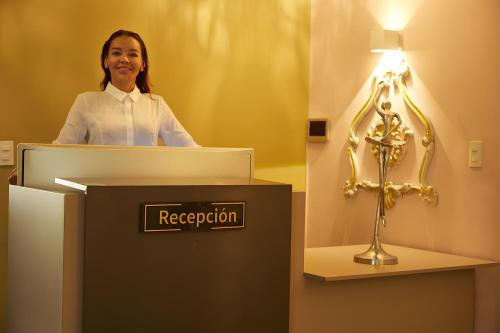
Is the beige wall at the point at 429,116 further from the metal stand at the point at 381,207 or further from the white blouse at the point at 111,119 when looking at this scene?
the white blouse at the point at 111,119

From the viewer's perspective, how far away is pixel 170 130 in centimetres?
304

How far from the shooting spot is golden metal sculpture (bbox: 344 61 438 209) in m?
3.25

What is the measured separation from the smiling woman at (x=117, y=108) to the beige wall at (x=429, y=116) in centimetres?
125

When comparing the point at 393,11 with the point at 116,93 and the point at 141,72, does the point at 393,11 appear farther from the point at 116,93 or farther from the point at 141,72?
the point at 116,93

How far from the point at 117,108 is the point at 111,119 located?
0.18ft

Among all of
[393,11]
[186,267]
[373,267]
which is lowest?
[373,267]

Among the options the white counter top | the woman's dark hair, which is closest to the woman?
the woman's dark hair

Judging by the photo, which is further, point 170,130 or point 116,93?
point 170,130

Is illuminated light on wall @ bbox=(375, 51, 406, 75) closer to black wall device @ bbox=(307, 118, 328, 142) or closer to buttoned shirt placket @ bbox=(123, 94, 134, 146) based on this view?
black wall device @ bbox=(307, 118, 328, 142)

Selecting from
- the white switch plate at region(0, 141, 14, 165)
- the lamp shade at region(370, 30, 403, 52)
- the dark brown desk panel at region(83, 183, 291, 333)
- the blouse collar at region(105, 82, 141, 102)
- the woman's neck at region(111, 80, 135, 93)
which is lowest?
the dark brown desk panel at region(83, 183, 291, 333)

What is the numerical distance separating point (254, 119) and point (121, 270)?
239 cm

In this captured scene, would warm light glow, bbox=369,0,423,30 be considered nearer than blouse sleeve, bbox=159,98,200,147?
No

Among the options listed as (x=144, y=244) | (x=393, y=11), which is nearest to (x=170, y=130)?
(x=393, y=11)

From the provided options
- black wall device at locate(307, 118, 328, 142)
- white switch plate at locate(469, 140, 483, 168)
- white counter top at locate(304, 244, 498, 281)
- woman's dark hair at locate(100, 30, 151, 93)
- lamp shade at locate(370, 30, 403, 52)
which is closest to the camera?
white counter top at locate(304, 244, 498, 281)
